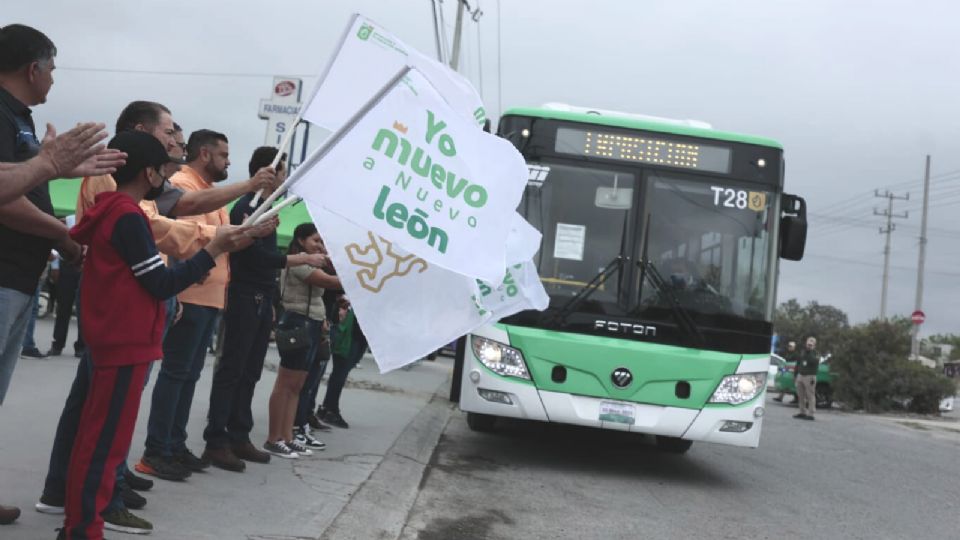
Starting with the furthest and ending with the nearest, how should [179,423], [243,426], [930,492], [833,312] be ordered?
[833,312] < [930,492] < [243,426] < [179,423]

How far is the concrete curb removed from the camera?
567 cm

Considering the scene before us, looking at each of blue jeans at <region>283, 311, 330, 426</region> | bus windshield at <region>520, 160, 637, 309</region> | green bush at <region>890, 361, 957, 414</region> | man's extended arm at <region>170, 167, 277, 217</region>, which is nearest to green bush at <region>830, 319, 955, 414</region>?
green bush at <region>890, 361, 957, 414</region>

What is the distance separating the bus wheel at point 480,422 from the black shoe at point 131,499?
598 cm

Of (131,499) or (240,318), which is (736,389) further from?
(131,499)

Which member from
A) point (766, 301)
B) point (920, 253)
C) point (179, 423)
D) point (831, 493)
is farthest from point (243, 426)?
point (920, 253)

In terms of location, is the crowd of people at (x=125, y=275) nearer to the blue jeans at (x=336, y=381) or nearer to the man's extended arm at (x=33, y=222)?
the man's extended arm at (x=33, y=222)

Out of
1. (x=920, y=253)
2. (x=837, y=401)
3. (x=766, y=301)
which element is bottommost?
(x=837, y=401)

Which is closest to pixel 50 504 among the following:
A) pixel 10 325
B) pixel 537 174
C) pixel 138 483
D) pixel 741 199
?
pixel 138 483

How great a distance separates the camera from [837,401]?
2969 cm

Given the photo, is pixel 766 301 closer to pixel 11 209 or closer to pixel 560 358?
pixel 560 358

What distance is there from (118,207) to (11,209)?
40 cm

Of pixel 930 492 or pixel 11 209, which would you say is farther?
pixel 930 492

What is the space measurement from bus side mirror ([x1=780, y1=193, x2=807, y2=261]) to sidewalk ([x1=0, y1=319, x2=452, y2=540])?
3861 mm

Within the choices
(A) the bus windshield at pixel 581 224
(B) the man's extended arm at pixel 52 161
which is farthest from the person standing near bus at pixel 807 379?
(B) the man's extended arm at pixel 52 161
